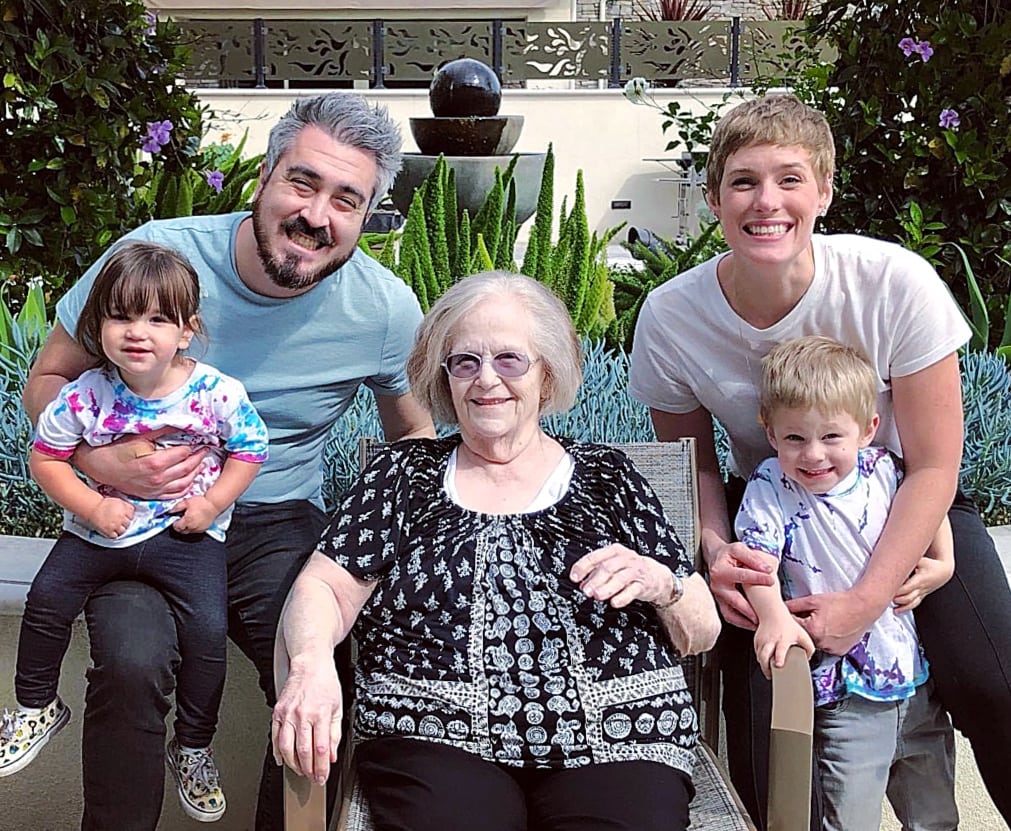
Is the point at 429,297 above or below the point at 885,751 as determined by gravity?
above

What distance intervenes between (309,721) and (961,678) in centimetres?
118

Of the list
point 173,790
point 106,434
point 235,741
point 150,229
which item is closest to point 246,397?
point 106,434

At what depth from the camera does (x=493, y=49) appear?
1375cm

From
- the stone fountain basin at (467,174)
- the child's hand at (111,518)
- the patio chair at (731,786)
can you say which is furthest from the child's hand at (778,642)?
the stone fountain basin at (467,174)

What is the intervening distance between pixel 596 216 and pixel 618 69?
5.66ft

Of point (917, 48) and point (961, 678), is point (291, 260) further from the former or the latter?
point (917, 48)

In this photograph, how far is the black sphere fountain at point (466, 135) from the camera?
528cm

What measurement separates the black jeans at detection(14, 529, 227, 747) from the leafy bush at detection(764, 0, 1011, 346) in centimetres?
248

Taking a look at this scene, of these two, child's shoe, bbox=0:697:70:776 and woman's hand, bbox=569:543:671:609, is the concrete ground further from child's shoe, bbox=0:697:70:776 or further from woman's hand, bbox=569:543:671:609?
child's shoe, bbox=0:697:70:776

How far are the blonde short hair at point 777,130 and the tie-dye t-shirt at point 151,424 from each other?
3.36ft

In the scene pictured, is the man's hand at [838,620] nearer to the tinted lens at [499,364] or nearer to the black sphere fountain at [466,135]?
the tinted lens at [499,364]

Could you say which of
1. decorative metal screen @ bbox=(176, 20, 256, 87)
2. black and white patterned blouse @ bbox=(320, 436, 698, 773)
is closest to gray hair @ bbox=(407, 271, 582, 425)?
black and white patterned blouse @ bbox=(320, 436, 698, 773)

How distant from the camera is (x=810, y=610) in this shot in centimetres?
217

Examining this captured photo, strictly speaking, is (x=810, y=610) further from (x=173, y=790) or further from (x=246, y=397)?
(x=173, y=790)
